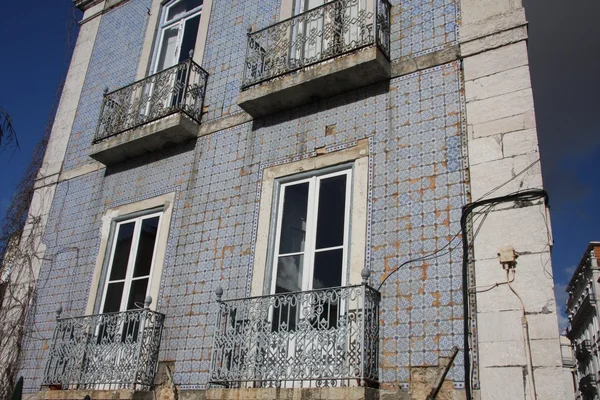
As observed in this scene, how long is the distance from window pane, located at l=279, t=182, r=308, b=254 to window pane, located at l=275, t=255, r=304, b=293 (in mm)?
120

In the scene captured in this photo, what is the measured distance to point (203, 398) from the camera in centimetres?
588

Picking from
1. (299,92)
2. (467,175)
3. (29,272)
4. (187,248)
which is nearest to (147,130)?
(187,248)

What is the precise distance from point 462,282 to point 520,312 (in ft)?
1.71

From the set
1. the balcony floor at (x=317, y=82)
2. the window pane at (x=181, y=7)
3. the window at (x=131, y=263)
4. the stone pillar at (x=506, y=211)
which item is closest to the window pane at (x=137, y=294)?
the window at (x=131, y=263)

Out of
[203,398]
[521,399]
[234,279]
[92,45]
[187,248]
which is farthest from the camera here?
[92,45]

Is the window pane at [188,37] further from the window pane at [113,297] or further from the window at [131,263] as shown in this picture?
the window pane at [113,297]

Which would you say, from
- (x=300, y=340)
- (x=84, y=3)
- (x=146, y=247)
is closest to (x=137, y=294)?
(x=146, y=247)

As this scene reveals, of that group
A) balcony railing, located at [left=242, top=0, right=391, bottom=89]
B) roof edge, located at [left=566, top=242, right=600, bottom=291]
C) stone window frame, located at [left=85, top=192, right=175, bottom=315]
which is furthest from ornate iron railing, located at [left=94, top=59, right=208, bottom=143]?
roof edge, located at [left=566, top=242, right=600, bottom=291]

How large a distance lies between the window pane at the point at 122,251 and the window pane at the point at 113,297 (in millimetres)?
107

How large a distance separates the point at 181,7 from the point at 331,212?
16.4 ft

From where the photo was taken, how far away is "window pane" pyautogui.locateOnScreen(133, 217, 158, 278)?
24.0ft

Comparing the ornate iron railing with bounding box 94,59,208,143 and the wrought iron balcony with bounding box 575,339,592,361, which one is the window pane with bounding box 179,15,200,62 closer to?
the ornate iron railing with bounding box 94,59,208,143

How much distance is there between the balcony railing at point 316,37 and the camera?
6.40m

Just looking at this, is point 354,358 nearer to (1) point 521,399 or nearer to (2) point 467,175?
(1) point 521,399
